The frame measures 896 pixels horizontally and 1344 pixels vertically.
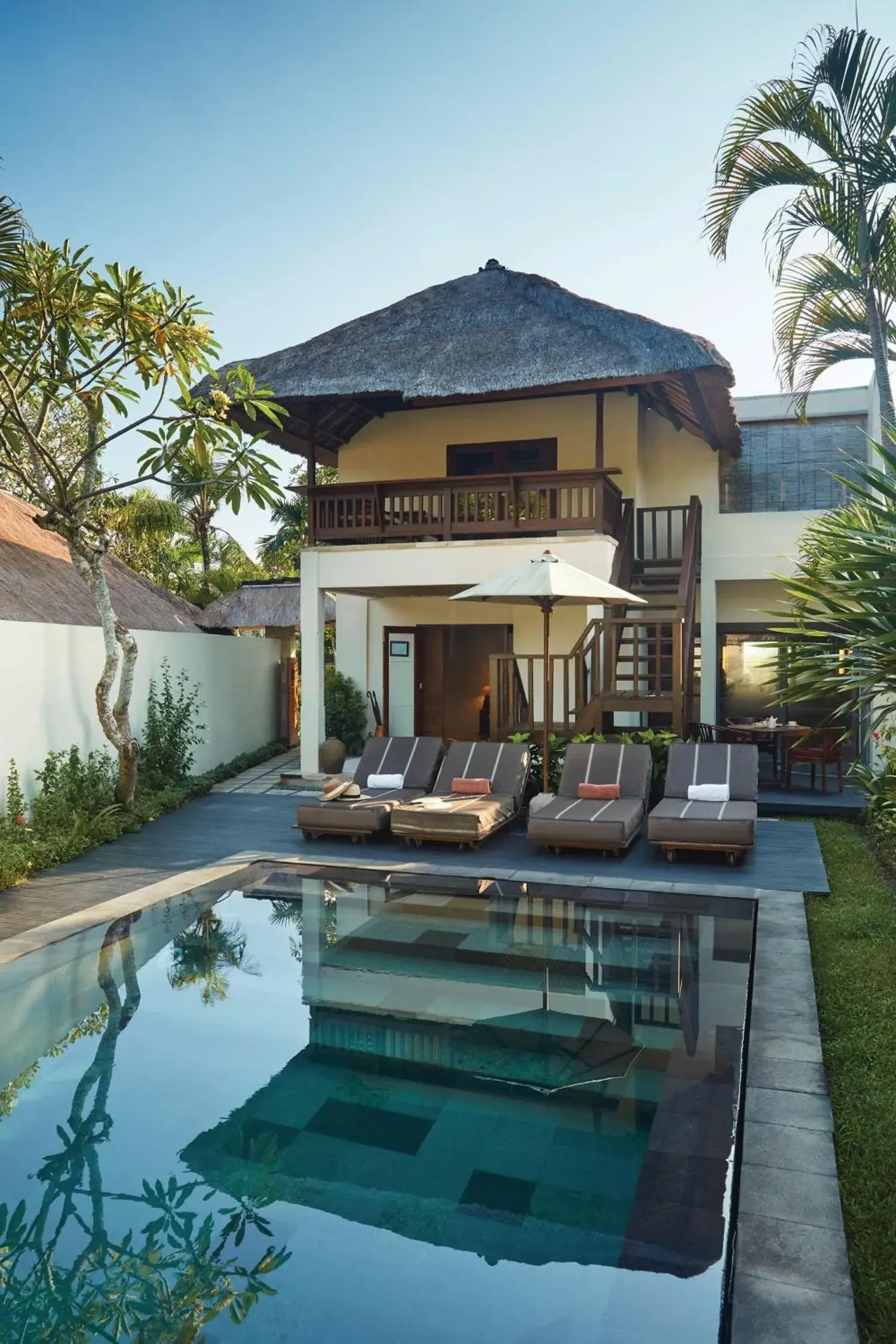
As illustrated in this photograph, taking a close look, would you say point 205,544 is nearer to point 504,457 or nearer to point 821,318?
point 504,457

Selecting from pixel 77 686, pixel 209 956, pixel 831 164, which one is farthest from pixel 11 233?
pixel 831 164

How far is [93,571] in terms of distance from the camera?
934 cm

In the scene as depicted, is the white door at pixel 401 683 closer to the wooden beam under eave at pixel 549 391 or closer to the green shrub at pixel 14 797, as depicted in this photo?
the wooden beam under eave at pixel 549 391

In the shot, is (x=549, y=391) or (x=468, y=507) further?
(x=468, y=507)

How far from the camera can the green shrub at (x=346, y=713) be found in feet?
47.4

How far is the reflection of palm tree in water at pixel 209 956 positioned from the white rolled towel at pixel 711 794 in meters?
4.31

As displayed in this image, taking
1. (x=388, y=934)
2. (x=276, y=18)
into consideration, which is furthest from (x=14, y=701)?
(x=276, y=18)

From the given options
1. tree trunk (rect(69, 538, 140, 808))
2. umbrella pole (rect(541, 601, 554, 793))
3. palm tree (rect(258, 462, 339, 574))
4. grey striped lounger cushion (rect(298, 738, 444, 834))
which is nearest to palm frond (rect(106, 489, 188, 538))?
palm tree (rect(258, 462, 339, 574))

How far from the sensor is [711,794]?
8633 mm

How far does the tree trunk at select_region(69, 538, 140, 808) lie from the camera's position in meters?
9.33

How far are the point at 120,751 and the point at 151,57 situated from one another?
24.1 ft

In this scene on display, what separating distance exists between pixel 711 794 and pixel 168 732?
6307mm

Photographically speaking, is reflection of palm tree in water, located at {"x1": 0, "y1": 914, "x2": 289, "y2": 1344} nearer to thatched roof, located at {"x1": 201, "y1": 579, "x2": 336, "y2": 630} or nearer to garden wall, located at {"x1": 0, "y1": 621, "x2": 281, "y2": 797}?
garden wall, located at {"x1": 0, "y1": 621, "x2": 281, "y2": 797}

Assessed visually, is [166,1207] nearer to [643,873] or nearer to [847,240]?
[643,873]
